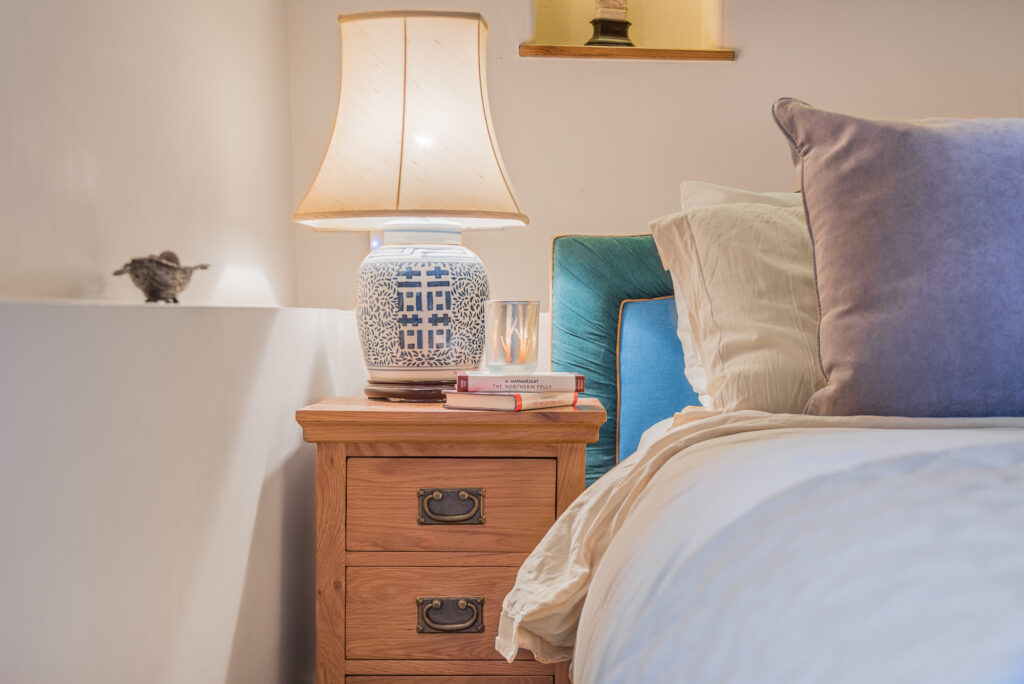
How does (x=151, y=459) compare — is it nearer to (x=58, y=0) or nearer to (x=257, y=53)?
(x=58, y=0)

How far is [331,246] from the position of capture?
2008 mm

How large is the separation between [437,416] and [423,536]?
0.62 feet

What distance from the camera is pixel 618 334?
1767mm

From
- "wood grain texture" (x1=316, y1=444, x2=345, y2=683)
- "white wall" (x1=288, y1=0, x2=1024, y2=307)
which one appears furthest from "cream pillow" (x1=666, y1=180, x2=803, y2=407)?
"wood grain texture" (x1=316, y1=444, x2=345, y2=683)

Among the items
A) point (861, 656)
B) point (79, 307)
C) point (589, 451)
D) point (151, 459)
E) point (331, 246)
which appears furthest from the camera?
point (331, 246)

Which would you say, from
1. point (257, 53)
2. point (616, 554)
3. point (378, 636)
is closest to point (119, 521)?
point (616, 554)

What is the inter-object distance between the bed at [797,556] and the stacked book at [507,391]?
0.69 ft

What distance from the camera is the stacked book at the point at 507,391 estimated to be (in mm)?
1392

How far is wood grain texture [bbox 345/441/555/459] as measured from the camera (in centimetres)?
139

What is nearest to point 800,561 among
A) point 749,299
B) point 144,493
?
point 144,493

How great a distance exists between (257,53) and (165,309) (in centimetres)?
107

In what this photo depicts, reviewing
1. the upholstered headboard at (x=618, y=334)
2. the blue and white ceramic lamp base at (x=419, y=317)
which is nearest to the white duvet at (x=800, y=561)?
the blue and white ceramic lamp base at (x=419, y=317)

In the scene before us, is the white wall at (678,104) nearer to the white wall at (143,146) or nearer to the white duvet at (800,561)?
the white wall at (143,146)

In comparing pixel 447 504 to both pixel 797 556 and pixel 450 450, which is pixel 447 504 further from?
pixel 797 556
